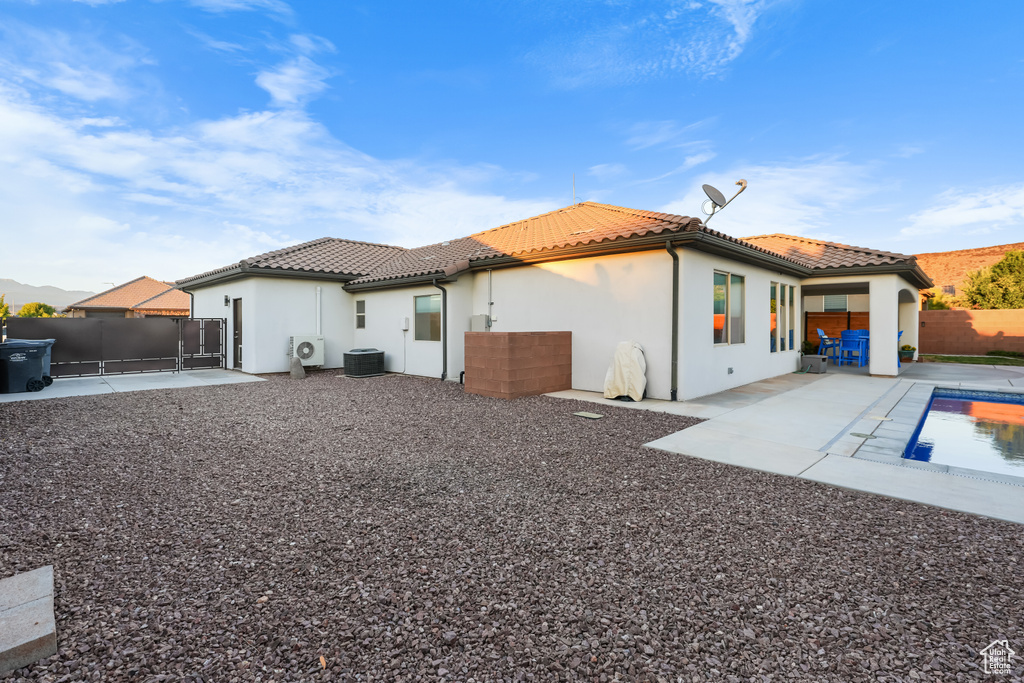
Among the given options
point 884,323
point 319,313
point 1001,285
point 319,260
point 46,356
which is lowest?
point 46,356

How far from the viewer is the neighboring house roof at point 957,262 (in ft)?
85.8

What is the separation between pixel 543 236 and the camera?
1077 cm

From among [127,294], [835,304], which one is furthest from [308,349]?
[127,294]

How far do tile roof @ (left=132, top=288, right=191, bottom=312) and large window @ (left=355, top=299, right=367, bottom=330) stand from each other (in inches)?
1048

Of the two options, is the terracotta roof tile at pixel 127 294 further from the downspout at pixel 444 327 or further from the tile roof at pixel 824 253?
the tile roof at pixel 824 253

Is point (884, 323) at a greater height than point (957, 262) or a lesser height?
lesser

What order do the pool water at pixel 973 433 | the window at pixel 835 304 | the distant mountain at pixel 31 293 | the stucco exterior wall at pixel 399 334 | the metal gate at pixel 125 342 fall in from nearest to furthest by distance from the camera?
A: 1. the pool water at pixel 973 433
2. the metal gate at pixel 125 342
3. the stucco exterior wall at pixel 399 334
4. the window at pixel 835 304
5. the distant mountain at pixel 31 293

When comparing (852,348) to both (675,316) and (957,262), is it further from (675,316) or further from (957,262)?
(957,262)

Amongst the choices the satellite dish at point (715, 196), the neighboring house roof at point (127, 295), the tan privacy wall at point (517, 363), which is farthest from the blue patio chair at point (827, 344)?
the neighboring house roof at point (127, 295)

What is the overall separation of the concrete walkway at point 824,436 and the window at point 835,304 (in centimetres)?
744

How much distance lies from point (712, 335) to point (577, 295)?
2620 mm

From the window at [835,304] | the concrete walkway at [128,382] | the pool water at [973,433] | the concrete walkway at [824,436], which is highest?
the window at [835,304]

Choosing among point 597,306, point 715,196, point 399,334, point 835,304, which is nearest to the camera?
point 597,306

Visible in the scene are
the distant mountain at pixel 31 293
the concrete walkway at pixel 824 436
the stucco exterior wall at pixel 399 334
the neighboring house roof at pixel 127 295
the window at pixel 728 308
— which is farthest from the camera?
the distant mountain at pixel 31 293
